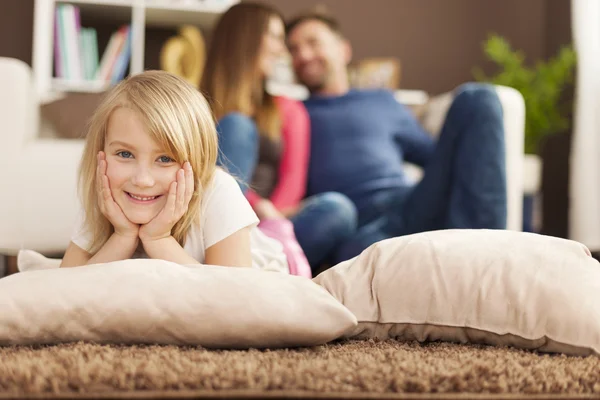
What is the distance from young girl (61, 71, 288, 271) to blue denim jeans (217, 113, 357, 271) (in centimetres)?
64

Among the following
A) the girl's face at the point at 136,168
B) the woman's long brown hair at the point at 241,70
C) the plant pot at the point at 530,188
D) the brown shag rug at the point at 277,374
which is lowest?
the plant pot at the point at 530,188

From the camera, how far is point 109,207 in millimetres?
1145

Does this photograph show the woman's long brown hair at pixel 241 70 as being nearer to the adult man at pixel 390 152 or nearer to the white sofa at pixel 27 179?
the adult man at pixel 390 152

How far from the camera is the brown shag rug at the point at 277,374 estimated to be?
640 mm

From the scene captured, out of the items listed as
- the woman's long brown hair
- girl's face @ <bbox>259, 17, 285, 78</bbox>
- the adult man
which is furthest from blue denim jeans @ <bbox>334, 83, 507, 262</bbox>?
girl's face @ <bbox>259, 17, 285, 78</bbox>

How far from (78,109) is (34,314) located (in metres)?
1.67

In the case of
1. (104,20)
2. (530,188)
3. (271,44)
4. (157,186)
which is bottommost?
(530,188)

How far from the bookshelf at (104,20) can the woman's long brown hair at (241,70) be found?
0.89 meters

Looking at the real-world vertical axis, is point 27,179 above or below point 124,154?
below

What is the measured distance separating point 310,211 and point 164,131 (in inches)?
32.3

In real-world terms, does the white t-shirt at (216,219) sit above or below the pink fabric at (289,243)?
above

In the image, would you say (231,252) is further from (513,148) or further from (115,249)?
(513,148)

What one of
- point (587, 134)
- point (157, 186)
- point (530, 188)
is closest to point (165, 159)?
point (157, 186)

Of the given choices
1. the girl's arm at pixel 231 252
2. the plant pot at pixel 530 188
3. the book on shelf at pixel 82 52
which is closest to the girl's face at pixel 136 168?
the girl's arm at pixel 231 252
